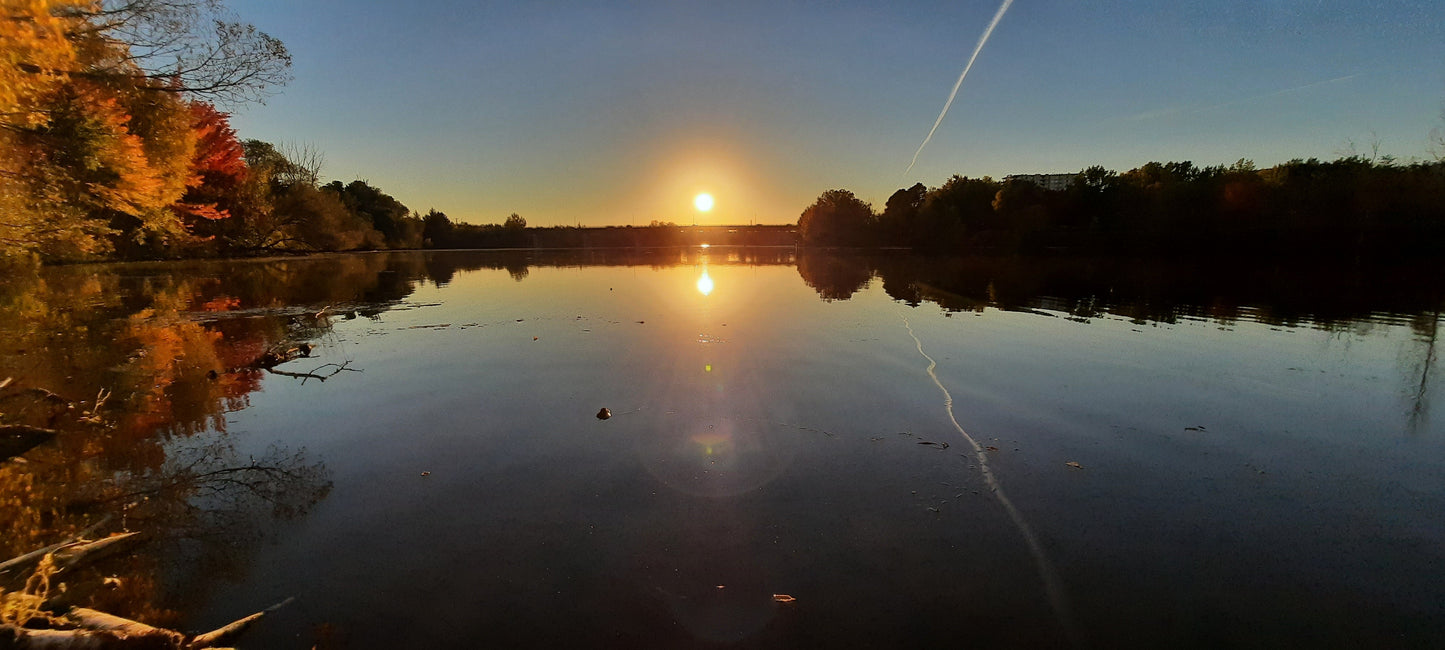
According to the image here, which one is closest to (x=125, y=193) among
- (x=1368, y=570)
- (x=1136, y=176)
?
(x=1368, y=570)

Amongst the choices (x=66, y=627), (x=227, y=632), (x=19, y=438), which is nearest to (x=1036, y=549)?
(x=227, y=632)

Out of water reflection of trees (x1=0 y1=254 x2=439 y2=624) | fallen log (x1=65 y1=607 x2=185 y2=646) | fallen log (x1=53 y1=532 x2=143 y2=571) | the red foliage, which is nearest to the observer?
fallen log (x1=65 y1=607 x2=185 y2=646)

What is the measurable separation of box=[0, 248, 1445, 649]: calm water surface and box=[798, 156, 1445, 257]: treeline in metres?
69.5

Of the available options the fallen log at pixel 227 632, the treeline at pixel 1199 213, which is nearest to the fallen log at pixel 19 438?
the fallen log at pixel 227 632

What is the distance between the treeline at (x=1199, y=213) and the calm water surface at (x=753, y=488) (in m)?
69.5

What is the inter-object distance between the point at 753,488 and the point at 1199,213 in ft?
308

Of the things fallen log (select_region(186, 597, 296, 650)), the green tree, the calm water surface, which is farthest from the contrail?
the green tree

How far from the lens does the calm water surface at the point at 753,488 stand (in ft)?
15.3

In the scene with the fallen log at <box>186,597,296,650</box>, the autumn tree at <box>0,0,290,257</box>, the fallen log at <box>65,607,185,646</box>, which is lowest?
Result: the fallen log at <box>186,597,296,650</box>

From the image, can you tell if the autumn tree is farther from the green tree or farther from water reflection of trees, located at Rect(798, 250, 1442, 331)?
the green tree

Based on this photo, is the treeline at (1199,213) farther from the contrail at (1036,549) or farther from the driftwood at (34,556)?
the driftwood at (34,556)

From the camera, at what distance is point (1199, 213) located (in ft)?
247

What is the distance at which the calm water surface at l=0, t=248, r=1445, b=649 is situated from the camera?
4648 mm

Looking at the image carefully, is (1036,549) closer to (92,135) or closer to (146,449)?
(146,449)
